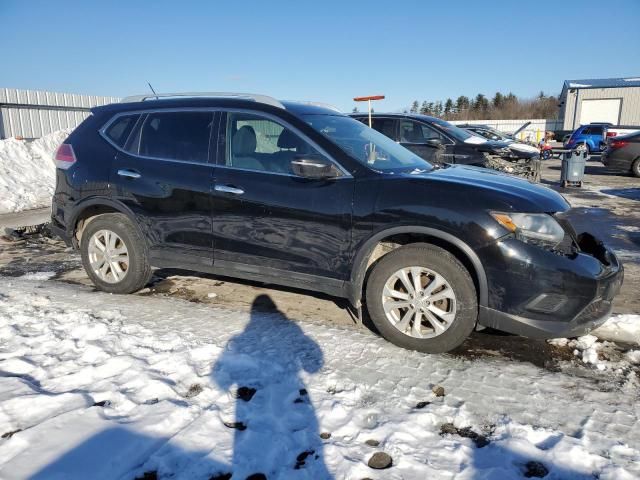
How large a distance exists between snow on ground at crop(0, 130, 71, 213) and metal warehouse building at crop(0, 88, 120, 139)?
2.92 feet

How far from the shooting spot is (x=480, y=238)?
10.4 feet

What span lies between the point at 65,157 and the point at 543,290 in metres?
4.58

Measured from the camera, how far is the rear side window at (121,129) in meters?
4.55

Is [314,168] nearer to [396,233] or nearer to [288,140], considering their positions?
[288,140]

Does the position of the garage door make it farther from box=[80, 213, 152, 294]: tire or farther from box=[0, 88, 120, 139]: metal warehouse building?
box=[80, 213, 152, 294]: tire

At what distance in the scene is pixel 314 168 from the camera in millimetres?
3535

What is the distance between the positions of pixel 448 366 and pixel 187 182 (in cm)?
265

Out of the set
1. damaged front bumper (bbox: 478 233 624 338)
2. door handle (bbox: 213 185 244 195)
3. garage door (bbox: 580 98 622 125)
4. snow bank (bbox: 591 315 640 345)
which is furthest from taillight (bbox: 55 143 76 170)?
garage door (bbox: 580 98 622 125)

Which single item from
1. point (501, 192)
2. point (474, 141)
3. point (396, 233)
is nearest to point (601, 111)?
point (474, 141)

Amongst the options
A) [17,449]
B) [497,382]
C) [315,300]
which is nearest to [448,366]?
[497,382]

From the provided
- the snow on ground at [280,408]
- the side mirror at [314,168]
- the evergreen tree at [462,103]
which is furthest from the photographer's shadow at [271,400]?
the evergreen tree at [462,103]

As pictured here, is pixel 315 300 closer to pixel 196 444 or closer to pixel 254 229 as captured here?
pixel 254 229

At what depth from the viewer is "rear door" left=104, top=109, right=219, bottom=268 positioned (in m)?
4.14

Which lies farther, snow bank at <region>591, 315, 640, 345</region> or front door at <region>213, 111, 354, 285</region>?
snow bank at <region>591, 315, 640, 345</region>
